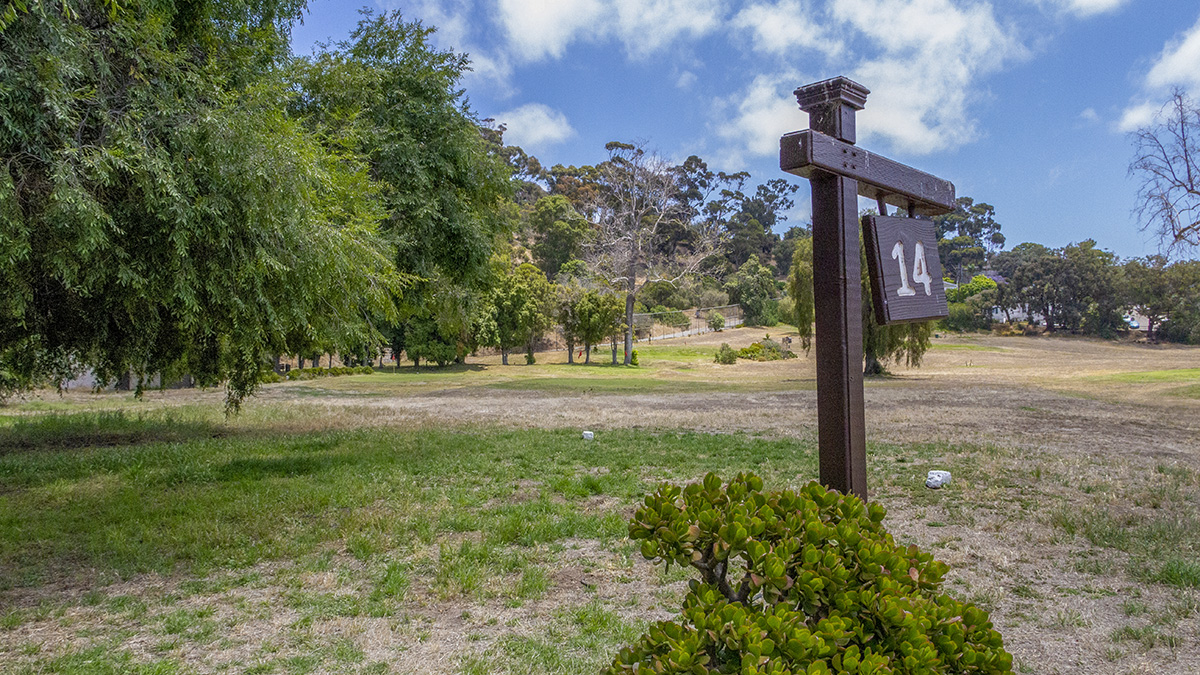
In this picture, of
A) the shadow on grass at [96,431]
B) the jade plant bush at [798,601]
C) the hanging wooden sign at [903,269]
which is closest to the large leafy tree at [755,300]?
the shadow on grass at [96,431]

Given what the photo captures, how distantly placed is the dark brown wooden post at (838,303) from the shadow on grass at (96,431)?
12348 millimetres

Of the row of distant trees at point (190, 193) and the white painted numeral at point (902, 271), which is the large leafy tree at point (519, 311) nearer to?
the row of distant trees at point (190, 193)

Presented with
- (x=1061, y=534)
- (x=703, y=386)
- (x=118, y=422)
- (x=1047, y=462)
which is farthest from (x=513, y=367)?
(x=1061, y=534)

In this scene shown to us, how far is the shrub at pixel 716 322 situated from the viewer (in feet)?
193

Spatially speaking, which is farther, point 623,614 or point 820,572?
point 623,614

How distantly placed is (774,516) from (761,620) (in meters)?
0.40

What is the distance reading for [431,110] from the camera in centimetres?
1206

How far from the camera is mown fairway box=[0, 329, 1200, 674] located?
3908 mm

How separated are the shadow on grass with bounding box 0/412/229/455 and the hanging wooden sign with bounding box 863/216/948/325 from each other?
12.6 metres

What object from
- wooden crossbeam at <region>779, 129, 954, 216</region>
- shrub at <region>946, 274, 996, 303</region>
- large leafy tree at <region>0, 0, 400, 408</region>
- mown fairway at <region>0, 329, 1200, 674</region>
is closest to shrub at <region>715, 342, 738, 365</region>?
mown fairway at <region>0, 329, 1200, 674</region>

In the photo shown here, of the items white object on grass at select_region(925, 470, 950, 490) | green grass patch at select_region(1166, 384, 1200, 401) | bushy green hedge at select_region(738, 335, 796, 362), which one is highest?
bushy green hedge at select_region(738, 335, 796, 362)

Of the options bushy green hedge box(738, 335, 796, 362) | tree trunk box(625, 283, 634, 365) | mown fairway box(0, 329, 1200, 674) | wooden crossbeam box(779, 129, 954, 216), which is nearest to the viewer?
wooden crossbeam box(779, 129, 954, 216)

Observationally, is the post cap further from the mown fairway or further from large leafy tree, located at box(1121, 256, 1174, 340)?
large leafy tree, located at box(1121, 256, 1174, 340)

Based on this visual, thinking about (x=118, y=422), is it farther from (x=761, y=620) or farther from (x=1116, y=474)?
(x=1116, y=474)
